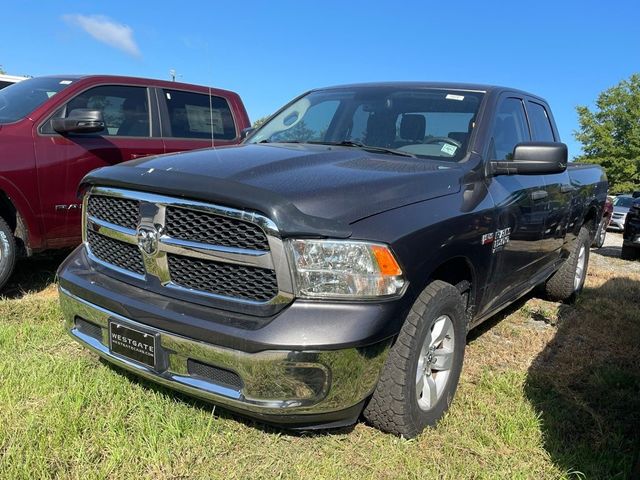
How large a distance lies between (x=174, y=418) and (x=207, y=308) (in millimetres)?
675

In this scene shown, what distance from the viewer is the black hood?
2.12 metres

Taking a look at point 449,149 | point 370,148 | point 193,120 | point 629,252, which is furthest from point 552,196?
point 629,252

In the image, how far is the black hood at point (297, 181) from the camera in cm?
212

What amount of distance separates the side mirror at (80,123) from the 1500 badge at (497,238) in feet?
10.8

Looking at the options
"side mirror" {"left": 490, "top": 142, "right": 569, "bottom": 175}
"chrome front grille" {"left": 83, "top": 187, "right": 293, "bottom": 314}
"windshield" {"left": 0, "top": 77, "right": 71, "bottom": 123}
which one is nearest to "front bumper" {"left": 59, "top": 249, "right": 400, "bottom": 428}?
"chrome front grille" {"left": 83, "top": 187, "right": 293, "bottom": 314}

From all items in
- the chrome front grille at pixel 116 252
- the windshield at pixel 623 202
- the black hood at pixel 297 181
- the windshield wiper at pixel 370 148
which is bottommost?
the windshield at pixel 623 202

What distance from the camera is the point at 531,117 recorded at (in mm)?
4367

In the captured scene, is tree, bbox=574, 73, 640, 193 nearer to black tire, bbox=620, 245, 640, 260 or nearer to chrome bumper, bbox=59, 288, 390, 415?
black tire, bbox=620, 245, 640, 260

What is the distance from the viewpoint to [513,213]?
3385mm

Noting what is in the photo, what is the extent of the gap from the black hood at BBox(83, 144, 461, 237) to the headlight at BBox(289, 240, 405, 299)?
0.07m

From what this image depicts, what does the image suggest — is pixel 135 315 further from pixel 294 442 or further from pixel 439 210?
pixel 439 210

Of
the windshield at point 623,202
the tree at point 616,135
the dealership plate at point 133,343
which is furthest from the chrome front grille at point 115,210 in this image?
the tree at point 616,135

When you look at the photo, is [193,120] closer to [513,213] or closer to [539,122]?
[539,122]

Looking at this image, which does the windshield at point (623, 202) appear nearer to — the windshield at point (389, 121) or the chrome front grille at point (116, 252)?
the windshield at point (389, 121)
